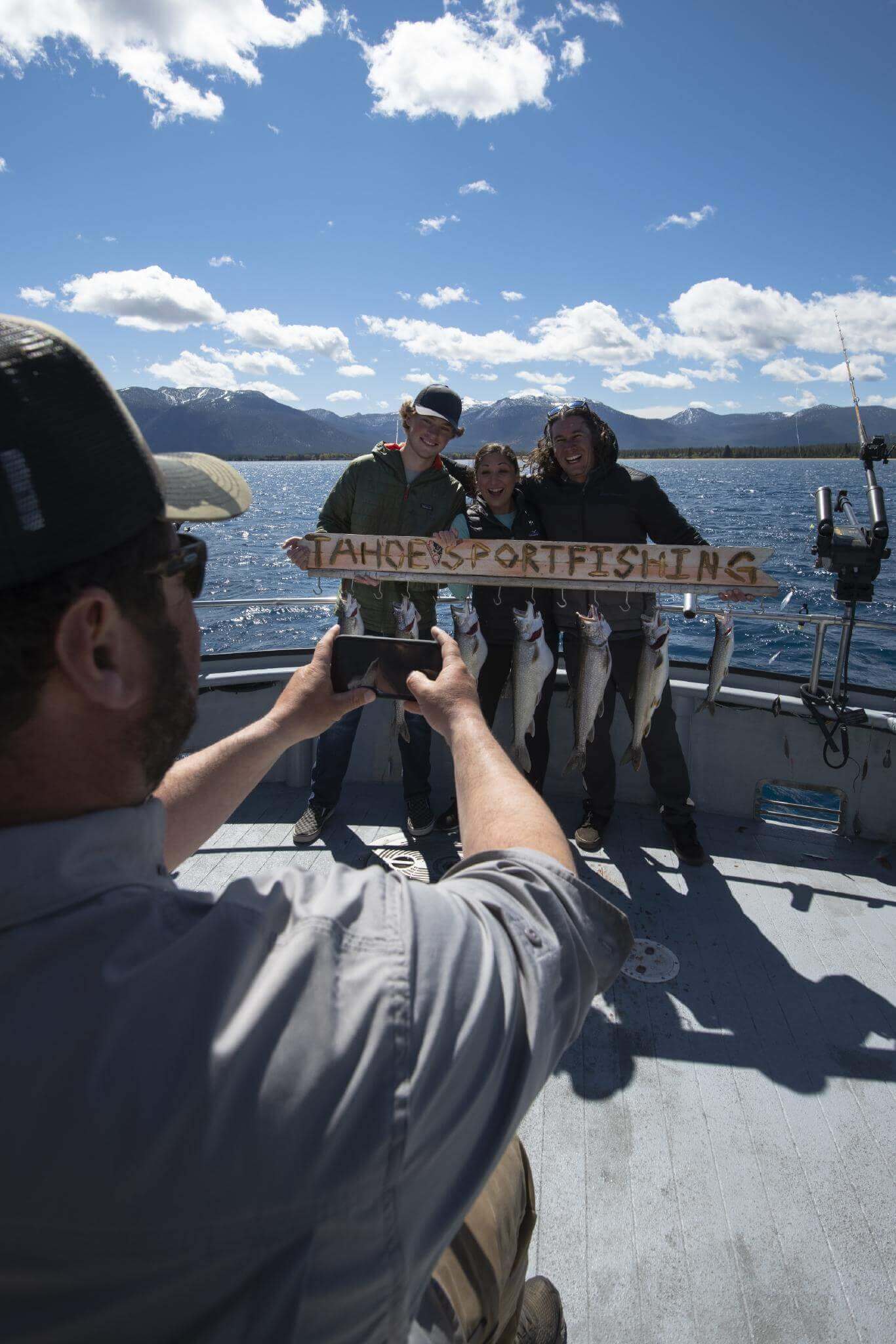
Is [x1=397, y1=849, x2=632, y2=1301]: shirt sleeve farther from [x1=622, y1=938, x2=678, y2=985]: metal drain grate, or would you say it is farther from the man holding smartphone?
[x1=622, y1=938, x2=678, y2=985]: metal drain grate

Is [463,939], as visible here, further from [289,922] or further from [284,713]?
[284,713]

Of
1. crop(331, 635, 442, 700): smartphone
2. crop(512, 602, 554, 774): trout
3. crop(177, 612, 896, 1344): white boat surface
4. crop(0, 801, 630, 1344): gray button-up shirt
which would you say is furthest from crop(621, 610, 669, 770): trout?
crop(0, 801, 630, 1344): gray button-up shirt

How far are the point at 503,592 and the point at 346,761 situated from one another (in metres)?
1.65

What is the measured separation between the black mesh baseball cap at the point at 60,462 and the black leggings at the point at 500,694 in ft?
14.0

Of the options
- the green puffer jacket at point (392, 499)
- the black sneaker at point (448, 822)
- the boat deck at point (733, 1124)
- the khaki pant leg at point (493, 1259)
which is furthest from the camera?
the black sneaker at point (448, 822)

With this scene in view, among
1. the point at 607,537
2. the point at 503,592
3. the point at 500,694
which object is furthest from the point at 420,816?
the point at 607,537

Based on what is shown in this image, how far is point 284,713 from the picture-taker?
6.70ft

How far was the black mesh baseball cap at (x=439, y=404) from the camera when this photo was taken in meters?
4.75

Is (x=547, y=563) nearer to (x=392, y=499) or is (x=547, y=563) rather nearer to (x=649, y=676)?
(x=649, y=676)

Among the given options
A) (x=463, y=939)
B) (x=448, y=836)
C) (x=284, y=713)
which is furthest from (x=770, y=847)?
(x=463, y=939)

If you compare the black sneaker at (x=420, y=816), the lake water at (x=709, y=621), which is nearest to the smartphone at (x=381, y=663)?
the lake water at (x=709, y=621)

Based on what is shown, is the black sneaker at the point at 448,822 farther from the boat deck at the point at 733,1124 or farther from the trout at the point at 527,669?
the boat deck at the point at 733,1124

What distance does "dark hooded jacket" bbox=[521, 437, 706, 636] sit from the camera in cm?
486

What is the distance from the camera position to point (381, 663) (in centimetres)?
210
